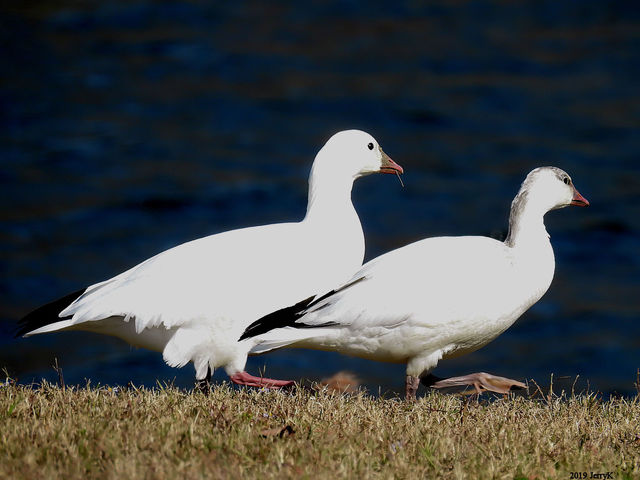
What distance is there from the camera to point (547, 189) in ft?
23.1

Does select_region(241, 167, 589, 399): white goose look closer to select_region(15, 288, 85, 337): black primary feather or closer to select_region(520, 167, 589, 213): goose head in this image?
select_region(520, 167, 589, 213): goose head

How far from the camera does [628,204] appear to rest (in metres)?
17.6

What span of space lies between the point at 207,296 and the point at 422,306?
1312 mm

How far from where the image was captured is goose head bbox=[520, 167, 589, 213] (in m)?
6.97

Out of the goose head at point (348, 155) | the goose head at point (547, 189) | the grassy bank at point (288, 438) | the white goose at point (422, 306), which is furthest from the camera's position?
the goose head at point (348, 155)

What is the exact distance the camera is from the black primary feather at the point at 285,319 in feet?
20.8

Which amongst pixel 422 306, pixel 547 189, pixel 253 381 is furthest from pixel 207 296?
pixel 547 189

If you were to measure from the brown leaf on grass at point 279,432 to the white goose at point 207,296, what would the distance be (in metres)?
1.70

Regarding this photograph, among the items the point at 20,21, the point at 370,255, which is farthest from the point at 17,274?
the point at 20,21

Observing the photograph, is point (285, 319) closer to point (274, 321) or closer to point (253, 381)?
point (274, 321)

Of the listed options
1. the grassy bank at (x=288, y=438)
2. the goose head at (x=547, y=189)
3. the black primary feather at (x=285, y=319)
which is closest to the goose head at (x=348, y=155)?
the goose head at (x=547, y=189)

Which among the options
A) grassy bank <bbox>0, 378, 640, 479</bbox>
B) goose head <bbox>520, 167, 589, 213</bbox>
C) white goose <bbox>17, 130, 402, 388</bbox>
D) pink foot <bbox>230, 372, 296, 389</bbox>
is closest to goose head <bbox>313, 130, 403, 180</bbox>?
white goose <bbox>17, 130, 402, 388</bbox>

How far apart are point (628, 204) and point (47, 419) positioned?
14.5m

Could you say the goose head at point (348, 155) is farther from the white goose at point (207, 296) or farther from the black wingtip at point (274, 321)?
the black wingtip at point (274, 321)
